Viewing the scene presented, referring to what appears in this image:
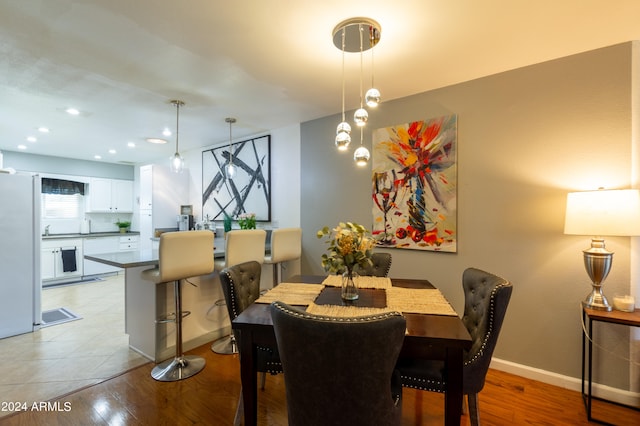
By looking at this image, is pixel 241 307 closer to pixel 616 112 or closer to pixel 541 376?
pixel 541 376

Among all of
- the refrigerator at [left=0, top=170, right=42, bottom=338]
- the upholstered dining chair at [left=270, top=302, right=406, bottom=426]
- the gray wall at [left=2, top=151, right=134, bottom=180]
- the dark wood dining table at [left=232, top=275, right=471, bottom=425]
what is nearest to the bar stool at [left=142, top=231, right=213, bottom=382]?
the dark wood dining table at [left=232, top=275, right=471, bottom=425]

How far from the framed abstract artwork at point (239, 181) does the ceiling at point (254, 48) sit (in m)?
0.97

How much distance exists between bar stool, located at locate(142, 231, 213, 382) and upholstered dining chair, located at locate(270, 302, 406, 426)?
1489 mm

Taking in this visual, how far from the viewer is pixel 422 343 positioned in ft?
4.37

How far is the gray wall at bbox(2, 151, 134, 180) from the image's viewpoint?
5.32 metres

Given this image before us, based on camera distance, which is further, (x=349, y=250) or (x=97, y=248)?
(x=97, y=248)

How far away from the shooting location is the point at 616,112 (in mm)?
2049

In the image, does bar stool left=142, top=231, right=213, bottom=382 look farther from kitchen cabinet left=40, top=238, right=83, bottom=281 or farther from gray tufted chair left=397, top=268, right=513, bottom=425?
kitchen cabinet left=40, top=238, right=83, bottom=281

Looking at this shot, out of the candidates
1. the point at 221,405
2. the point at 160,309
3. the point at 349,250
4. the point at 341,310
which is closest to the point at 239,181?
the point at 160,309

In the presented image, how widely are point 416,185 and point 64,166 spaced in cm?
682

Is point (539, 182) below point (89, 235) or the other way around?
the other way around

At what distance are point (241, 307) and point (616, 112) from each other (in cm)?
291

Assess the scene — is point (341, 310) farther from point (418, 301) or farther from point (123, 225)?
point (123, 225)

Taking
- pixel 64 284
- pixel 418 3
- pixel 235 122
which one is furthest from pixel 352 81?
pixel 64 284
